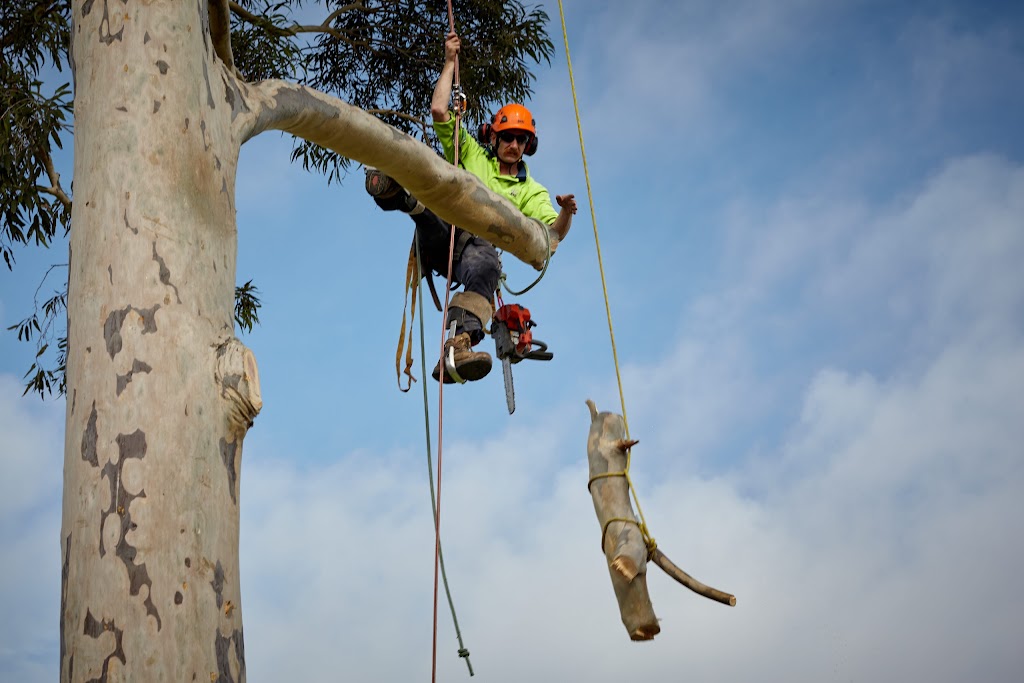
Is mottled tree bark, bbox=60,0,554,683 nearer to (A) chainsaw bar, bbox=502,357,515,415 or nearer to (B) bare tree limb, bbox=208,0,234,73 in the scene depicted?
(B) bare tree limb, bbox=208,0,234,73

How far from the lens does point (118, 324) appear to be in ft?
8.40

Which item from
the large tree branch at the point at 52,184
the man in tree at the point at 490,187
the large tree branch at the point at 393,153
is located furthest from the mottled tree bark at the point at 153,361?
the large tree branch at the point at 52,184

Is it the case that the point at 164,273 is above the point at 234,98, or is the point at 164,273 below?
below

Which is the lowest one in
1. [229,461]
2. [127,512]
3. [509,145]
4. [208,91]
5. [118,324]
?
[127,512]

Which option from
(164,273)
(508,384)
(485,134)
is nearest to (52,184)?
(485,134)

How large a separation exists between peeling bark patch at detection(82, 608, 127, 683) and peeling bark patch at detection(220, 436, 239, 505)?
36 centimetres

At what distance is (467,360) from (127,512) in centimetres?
278

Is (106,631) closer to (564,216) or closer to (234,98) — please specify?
(234,98)

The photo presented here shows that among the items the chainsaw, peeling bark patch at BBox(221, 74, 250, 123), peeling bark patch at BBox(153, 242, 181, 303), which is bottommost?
peeling bark patch at BBox(153, 242, 181, 303)

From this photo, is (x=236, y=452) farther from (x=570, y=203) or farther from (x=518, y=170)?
(x=518, y=170)

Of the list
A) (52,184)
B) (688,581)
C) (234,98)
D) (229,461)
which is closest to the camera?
(229,461)

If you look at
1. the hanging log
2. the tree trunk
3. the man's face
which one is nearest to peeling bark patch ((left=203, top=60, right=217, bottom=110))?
the tree trunk

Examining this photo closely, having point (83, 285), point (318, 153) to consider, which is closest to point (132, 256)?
point (83, 285)

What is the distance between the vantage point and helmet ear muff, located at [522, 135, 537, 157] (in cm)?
585
